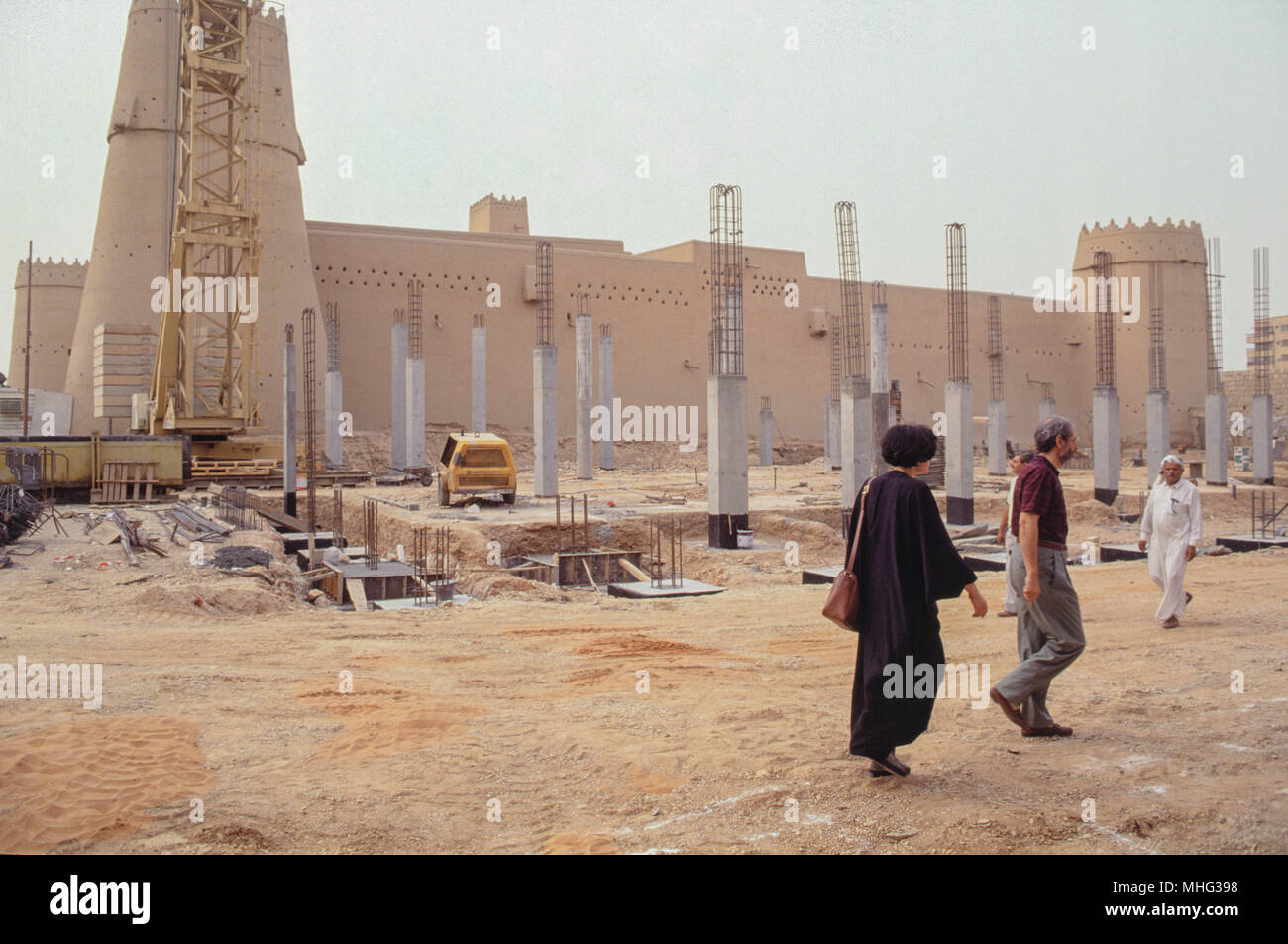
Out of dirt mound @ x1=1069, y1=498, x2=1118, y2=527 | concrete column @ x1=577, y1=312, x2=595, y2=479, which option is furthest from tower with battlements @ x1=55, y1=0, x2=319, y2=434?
dirt mound @ x1=1069, y1=498, x2=1118, y2=527

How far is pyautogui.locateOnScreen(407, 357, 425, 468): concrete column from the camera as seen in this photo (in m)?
27.3

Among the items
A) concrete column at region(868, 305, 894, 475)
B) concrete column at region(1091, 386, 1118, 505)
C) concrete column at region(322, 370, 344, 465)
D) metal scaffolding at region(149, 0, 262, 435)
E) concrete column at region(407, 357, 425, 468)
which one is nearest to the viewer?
concrete column at region(868, 305, 894, 475)

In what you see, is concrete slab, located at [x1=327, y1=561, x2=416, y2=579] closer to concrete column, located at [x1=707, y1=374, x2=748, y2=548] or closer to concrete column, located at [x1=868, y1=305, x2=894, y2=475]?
concrete column, located at [x1=707, y1=374, x2=748, y2=548]

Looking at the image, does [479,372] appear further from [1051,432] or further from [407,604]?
[1051,432]

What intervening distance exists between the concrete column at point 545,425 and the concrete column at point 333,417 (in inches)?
330

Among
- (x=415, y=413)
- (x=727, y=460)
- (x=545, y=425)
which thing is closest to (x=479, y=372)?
(x=415, y=413)

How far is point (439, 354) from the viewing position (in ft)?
119

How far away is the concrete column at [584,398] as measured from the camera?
92.5 feet

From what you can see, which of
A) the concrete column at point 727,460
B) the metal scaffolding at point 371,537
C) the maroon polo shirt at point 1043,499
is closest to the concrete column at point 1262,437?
the concrete column at point 727,460

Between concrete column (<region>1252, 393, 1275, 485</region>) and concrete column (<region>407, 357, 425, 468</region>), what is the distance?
919 inches

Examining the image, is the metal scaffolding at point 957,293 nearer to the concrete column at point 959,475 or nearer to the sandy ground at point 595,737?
the concrete column at point 959,475
